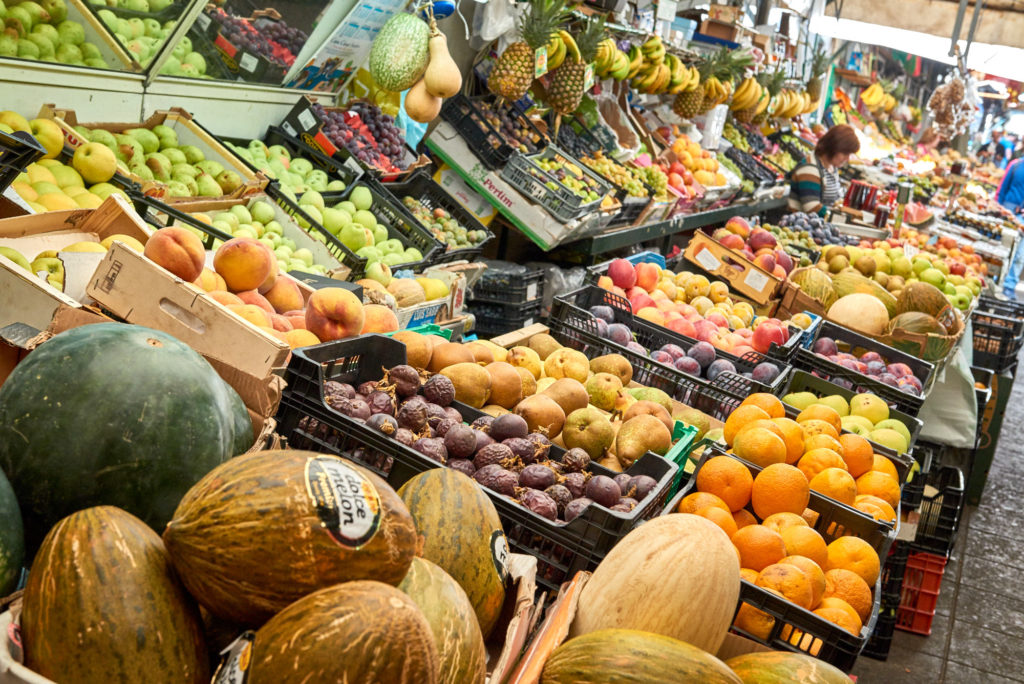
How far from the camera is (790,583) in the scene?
202cm

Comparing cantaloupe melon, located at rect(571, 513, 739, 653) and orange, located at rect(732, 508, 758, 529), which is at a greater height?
cantaloupe melon, located at rect(571, 513, 739, 653)

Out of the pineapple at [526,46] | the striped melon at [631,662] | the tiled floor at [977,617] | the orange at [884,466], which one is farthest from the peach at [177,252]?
the pineapple at [526,46]

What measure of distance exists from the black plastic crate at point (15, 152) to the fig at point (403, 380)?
3.32 ft

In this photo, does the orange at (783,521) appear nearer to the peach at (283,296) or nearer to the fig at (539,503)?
the fig at (539,503)

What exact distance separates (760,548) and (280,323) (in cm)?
142

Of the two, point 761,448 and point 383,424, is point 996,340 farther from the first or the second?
→ point 383,424

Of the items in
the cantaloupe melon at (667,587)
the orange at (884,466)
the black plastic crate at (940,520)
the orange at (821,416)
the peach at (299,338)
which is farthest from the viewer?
the black plastic crate at (940,520)

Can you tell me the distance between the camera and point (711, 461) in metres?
2.51

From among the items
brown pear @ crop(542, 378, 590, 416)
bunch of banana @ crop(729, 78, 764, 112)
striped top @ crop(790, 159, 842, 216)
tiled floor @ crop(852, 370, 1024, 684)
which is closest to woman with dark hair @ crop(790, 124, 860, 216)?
striped top @ crop(790, 159, 842, 216)

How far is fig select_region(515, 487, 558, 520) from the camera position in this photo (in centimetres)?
193

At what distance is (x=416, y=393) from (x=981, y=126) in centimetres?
3043

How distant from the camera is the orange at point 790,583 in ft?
6.58

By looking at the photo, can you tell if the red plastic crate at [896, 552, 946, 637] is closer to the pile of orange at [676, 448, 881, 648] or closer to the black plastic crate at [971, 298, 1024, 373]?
the pile of orange at [676, 448, 881, 648]

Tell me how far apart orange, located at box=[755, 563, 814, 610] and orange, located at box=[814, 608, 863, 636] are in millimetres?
37
